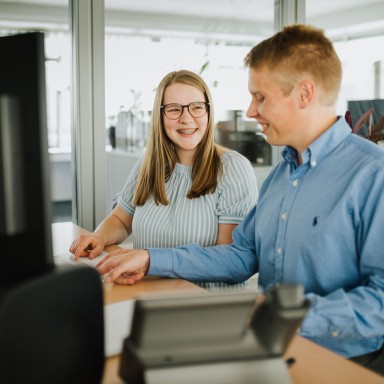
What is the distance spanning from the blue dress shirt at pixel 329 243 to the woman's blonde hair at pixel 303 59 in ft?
0.42

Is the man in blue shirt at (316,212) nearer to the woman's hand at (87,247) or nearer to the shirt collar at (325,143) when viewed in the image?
the shirt collar at (325,143)

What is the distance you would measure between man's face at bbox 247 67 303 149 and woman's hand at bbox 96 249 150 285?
1.68 feet

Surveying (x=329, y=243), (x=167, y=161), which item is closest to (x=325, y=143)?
(x=329, y=243)

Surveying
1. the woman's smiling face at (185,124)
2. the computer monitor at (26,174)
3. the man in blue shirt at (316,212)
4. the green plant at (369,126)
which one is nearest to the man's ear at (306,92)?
the man in blue shirt at (316,212)

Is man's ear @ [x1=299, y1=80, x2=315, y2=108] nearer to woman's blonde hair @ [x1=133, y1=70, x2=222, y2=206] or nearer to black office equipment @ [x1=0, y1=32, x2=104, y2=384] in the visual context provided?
woman's blonde hair @ [x1=133, y1=70, x2=222, y2=206]

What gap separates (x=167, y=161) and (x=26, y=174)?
1534 millimetres

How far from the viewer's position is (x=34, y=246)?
652 millimetres

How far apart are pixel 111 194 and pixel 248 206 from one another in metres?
1.27

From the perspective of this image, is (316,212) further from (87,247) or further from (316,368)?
(87,247)

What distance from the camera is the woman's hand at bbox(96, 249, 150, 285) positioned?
5.03 feet

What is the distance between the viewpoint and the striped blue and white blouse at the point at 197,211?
1.99 m

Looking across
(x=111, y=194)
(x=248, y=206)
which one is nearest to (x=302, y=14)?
(x=111, y=194)

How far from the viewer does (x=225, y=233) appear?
198 cm

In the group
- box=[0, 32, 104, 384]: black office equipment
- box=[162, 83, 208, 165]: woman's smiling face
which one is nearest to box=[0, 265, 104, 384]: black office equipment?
box=[0, 32, 104, 384]: black office equipment
